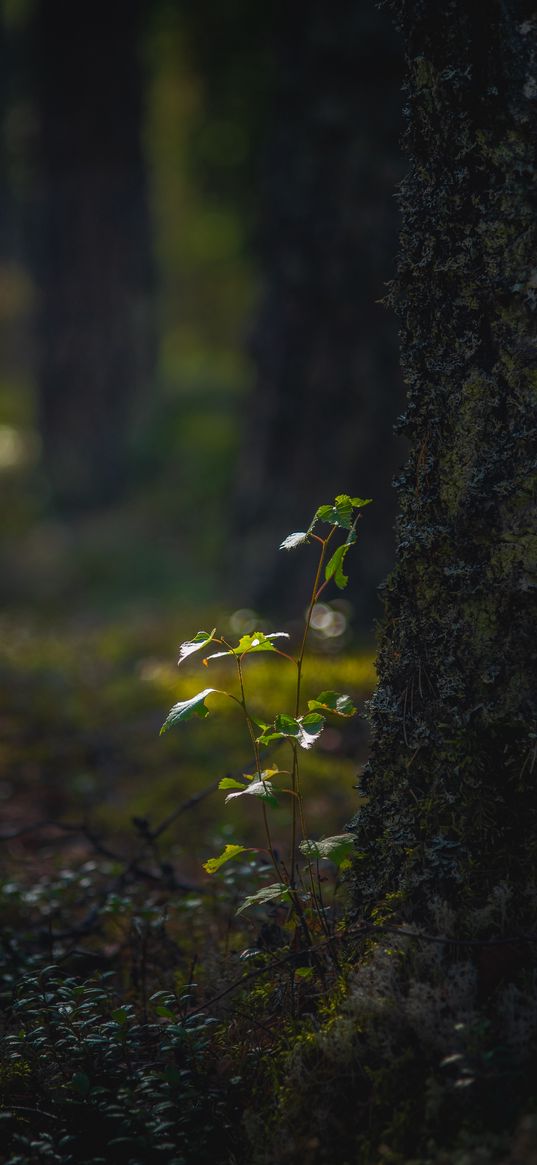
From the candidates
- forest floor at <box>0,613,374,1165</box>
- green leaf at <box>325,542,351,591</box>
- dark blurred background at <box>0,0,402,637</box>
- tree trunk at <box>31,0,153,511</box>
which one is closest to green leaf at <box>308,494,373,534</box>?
green leaf at <box>325,542,351,591</box>

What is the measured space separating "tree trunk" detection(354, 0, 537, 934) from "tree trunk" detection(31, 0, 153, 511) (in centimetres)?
1206

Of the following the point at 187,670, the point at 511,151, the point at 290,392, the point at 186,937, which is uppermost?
the point at 290,392

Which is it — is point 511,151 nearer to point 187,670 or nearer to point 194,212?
point 187,670

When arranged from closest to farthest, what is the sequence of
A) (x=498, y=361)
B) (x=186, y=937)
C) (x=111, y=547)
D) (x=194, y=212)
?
(x=498, y=361) → (x=186, y=937) → (x=111, y=547) → (x=194, y=212)

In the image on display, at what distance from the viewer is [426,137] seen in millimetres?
2342

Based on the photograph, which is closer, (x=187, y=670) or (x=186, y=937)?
(x=186, y=937)

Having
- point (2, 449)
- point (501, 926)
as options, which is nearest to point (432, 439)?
point (501, 926)

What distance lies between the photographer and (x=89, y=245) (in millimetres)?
13633

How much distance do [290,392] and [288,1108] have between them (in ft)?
25.4

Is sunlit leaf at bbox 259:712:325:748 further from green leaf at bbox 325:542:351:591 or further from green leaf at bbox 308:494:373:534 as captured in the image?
green leaf at bbox 308:494:373:534

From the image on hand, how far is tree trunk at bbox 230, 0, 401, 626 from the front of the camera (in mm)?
Answer: 8617

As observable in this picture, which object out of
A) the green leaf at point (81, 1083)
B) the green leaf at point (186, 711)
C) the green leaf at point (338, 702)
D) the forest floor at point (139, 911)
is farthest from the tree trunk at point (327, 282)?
the green leaf at point (81, 1083)

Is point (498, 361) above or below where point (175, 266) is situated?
below

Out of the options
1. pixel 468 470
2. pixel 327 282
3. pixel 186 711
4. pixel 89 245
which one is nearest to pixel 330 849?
pixel 186 711
